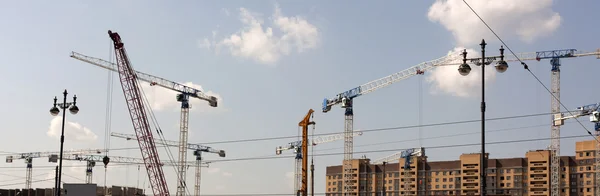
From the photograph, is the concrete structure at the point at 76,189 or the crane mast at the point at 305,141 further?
the crane mast at the point at 305,141

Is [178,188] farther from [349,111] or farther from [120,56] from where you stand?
[120,56]


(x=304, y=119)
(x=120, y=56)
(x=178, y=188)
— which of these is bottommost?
(x=178, y=188)

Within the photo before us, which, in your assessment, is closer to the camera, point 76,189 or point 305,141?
point 76,189

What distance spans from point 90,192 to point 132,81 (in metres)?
61.3

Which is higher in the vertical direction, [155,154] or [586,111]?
[586,111]

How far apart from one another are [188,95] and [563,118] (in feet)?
291

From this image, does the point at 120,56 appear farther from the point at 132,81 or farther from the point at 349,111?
the point at 349,111

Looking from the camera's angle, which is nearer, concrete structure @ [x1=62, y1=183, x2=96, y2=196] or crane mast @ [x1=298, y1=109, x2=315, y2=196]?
concrete structure @ [x1=62, y1=183, x2=96, y2=196]

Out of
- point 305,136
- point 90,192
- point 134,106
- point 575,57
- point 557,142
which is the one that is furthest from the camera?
point 557,142

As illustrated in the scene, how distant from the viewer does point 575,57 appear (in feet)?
566

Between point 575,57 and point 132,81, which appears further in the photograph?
point 575,57

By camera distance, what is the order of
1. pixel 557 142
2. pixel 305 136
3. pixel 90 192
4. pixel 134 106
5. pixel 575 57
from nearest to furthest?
pixel 90 192 < pixel 305 136 < pixel 134 106 < pixel 575 57 < pixel 557 142

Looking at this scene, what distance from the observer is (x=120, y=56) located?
13612cm

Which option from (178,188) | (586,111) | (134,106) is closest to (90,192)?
(134,106)
